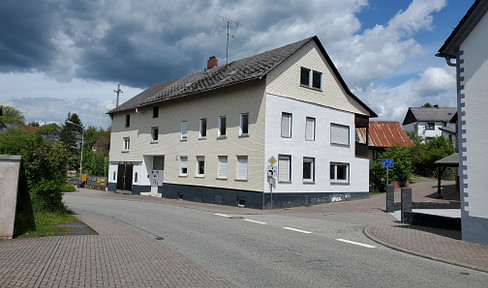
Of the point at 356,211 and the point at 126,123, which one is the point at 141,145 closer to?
the point at 126,123

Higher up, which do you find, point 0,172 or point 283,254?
point 0,172

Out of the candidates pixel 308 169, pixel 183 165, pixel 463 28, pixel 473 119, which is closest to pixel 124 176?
pixel 183 165

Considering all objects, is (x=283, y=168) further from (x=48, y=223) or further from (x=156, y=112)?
(x=156, y=112)

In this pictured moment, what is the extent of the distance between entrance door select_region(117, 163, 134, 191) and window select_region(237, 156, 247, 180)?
45.1ft

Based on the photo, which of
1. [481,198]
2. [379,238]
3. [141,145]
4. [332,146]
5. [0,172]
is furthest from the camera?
[141,145]

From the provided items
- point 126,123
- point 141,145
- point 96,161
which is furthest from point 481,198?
point 96,161

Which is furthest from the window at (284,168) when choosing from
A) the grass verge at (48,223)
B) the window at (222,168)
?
the grass verge at (48,223)

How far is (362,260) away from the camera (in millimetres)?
8062

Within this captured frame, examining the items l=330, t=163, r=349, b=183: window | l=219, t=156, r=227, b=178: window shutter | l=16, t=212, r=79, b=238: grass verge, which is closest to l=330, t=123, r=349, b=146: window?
l=330, t=163, r=349, b=183: window

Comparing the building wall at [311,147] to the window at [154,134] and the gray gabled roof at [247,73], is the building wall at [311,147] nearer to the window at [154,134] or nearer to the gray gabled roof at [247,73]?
the gray gabled roof at [247,73]

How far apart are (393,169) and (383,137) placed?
7.84 meters

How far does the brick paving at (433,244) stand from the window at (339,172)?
440 inches

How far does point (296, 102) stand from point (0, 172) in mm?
16457

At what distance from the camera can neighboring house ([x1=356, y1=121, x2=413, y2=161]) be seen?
122 feet
